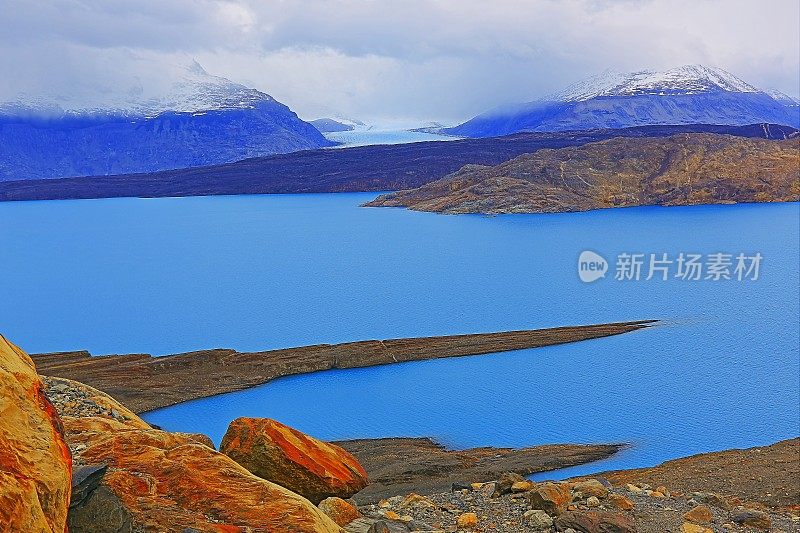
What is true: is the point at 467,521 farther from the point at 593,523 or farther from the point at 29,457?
the point at 29,457

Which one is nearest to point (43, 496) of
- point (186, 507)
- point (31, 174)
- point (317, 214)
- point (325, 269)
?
point (186, 507)

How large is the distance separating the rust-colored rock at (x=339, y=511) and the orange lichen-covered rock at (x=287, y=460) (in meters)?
1.04

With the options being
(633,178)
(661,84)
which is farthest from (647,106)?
(633,178)

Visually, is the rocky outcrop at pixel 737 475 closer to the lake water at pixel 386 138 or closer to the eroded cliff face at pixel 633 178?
the eroded cliff face at pixel 633 178

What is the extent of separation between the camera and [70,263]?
42406 millimetres

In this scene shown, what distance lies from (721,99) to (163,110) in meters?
125

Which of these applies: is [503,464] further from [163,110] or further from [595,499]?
[163,110]

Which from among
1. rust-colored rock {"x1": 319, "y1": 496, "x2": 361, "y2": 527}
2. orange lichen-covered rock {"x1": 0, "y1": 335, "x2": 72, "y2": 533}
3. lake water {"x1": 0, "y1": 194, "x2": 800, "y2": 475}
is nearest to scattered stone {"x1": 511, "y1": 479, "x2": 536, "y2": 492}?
rust-colored rock {"x1": 319, "y1": 496, "x2": 361, "y2": 527}

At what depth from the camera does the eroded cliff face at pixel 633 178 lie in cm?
6512

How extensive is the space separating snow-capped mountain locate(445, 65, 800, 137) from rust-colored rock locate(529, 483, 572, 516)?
6461 inches

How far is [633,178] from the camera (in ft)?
224

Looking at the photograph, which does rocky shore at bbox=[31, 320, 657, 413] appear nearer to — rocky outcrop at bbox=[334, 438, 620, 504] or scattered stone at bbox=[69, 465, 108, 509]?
rocky outcrop at bbox=[334, 438, 620, 504]

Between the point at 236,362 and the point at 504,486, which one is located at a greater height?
the point at 504,486

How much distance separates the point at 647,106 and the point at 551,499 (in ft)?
574
